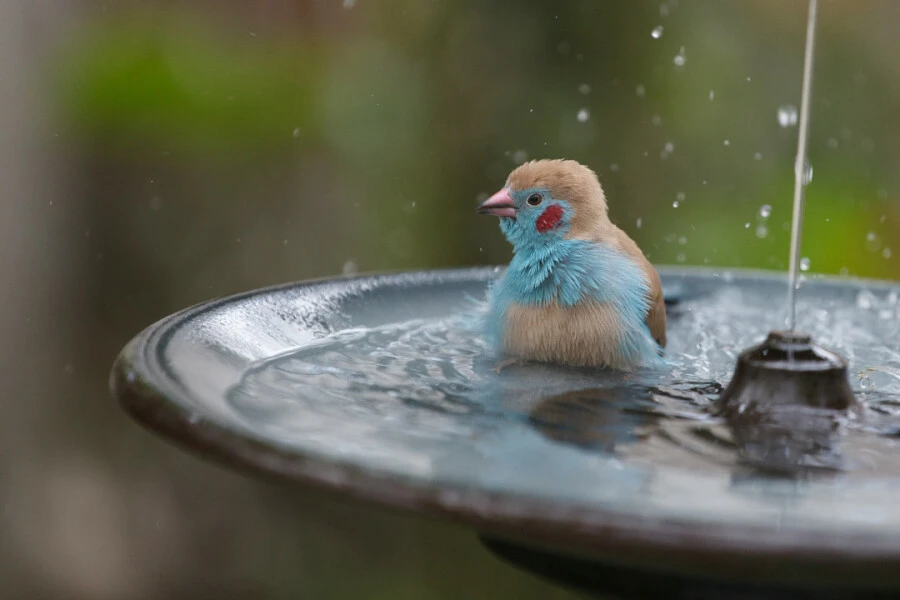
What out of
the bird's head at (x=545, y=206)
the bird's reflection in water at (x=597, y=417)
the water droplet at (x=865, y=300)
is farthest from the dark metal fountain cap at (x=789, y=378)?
the water droplet at (x=865, y=300)

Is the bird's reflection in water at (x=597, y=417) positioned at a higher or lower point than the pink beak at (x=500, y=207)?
lower

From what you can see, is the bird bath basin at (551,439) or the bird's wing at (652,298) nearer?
the bird bath basin at (551,439)

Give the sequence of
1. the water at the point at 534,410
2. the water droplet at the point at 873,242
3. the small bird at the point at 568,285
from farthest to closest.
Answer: the water droplet at the point at 873,242 → the small bird at the point at 568,285 → the water at the point at 534,410

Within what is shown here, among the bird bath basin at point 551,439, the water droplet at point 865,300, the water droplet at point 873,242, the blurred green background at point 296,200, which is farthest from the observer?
the water droplet at point 873,242

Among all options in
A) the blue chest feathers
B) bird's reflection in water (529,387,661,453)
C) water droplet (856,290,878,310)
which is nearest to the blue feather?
the blue chest feathers

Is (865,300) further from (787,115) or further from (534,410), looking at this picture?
(787,115)

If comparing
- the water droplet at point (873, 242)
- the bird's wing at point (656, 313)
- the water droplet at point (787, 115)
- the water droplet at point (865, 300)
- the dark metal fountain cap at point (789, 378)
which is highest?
the water droplet at point (787, 115)

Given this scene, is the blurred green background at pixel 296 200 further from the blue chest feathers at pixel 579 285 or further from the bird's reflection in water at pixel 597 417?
the bird's reflection in water at pixel 597 417
